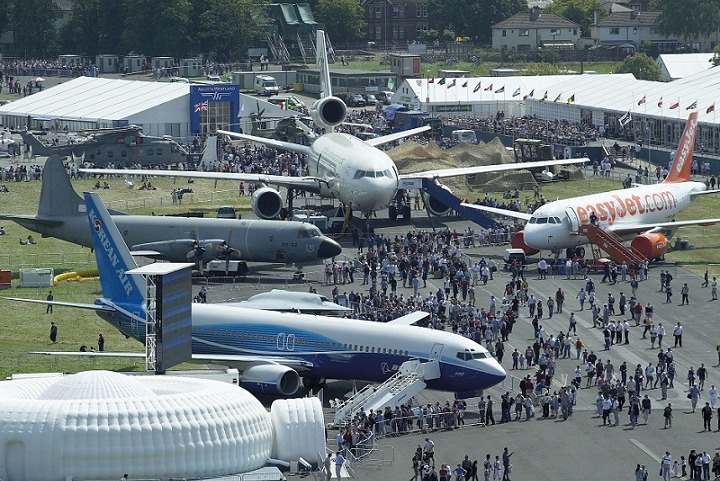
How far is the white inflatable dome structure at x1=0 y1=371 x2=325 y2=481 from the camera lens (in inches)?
1720

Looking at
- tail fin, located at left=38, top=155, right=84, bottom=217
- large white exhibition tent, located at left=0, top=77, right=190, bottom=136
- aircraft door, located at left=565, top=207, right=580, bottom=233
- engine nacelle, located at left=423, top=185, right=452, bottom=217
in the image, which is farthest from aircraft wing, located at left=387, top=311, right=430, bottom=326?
large white exhibition tent, located at left=0, top=77, right=190, bottom=136

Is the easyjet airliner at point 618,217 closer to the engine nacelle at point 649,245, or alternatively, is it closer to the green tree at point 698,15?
the engine nacelle at point 649,245

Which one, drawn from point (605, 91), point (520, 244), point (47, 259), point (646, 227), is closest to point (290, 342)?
point (520, 244)

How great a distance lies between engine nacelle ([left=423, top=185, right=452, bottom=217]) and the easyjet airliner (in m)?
3.74

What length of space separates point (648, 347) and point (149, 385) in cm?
2828

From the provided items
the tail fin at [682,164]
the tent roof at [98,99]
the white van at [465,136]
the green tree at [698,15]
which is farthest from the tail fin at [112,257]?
the green tree at [698,15]

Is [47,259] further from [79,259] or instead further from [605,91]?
[605,91]

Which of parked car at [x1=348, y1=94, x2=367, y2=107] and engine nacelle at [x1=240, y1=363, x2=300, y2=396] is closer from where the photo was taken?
engine nacelle at [x1=240, y1=363, x2=300, y2=396]

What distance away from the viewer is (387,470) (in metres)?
53.6

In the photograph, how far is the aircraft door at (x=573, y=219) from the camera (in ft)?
278

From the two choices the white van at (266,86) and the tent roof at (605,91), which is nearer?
the tent roof at (605,91)

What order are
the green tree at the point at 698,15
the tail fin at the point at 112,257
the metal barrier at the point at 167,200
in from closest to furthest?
1. the tail fin at the point at 112,257
2. the metal barrier at the point at 167,200
3. the green tree at the point at 698,15

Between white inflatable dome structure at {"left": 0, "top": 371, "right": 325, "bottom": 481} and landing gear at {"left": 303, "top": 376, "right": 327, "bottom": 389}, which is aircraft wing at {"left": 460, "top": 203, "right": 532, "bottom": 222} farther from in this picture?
white inflatable dome structure at {"left": 0, "top": 371, "right": 325, "bottom": 481}

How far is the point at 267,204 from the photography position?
9394 cm
